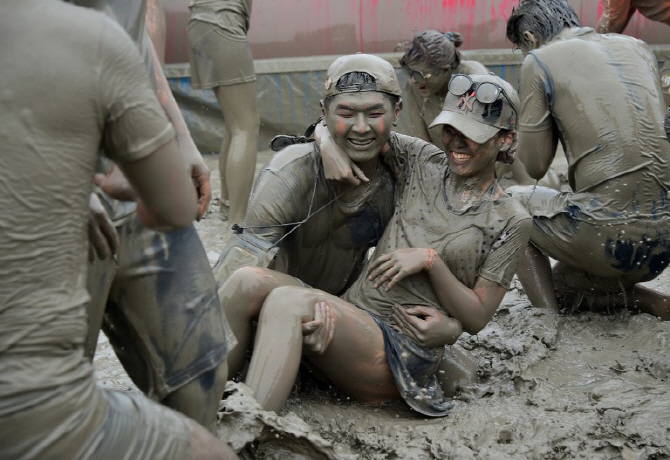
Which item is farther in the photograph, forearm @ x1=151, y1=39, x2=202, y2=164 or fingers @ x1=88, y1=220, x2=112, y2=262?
forearm @ x1=151, y1=39, x2=202, y2=164

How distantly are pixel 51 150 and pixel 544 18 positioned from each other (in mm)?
3588

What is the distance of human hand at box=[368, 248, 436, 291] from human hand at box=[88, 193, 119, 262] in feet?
5.07

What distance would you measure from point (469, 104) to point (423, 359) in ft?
3.24

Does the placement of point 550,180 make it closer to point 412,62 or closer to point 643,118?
point 412,62

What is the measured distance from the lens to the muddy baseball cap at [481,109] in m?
3.89

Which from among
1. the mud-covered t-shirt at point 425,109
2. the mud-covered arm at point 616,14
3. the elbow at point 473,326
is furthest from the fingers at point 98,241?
the mud-covered arm at point 616,14

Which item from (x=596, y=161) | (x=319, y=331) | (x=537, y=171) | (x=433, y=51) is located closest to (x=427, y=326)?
(x=319, y=331)

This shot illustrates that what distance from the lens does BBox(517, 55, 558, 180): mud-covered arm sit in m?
4.91

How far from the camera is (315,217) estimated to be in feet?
13.4

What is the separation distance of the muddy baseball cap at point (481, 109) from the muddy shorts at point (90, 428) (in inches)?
80.5

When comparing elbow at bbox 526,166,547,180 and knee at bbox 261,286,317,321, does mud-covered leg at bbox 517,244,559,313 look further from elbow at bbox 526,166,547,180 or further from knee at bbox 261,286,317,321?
knee at bbox 261,286,317,321

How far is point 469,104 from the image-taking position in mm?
3924

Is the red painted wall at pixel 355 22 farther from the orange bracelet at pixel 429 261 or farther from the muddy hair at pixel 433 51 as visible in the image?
the orange bracelet at pixel 429 261

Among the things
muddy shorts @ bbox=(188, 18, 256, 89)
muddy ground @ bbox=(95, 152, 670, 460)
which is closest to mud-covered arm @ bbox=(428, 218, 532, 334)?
muddy ground @ bbox=(95, 152, 670, 460)
